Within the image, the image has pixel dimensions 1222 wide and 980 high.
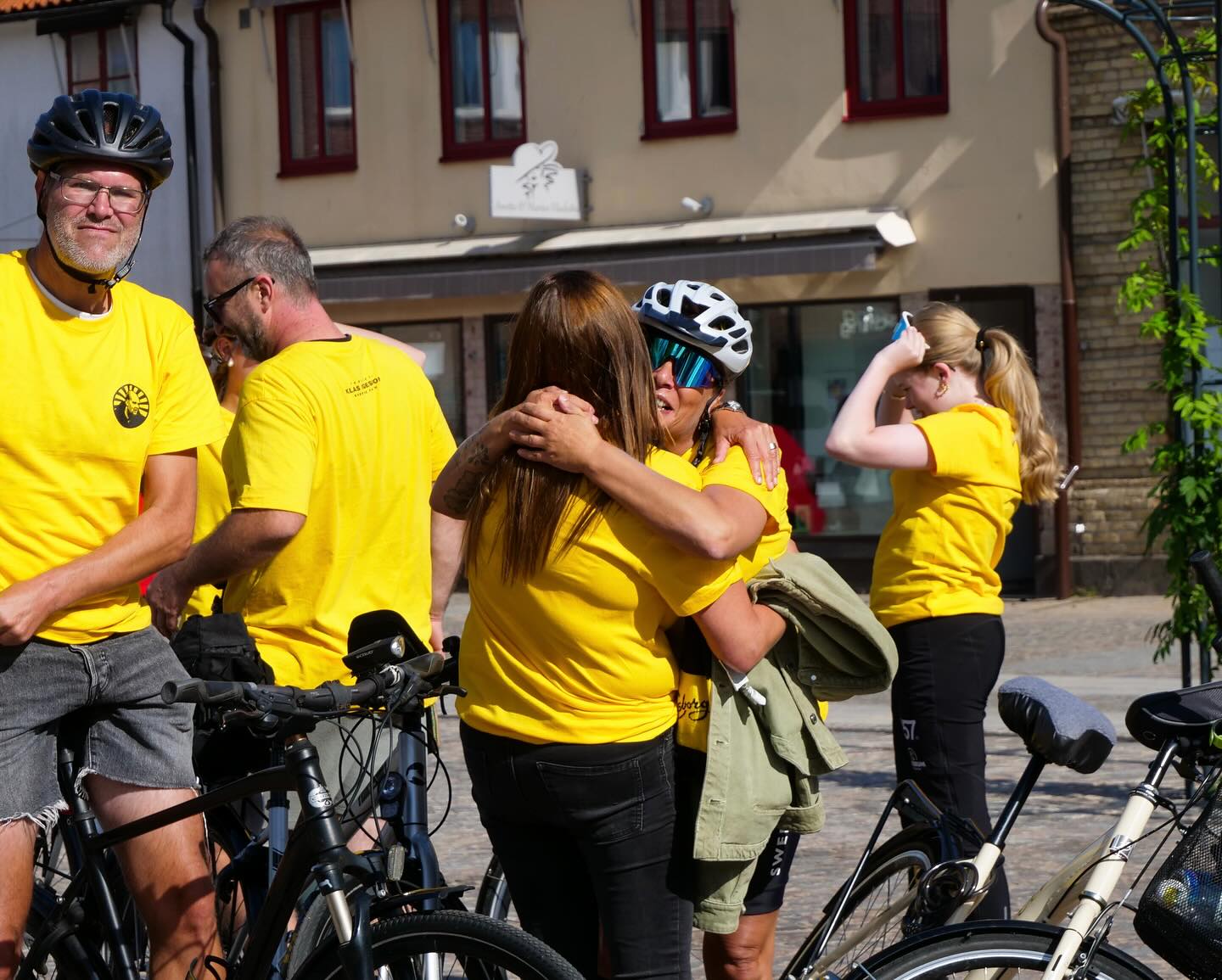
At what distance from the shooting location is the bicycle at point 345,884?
303 cm

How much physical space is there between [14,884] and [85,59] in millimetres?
20437

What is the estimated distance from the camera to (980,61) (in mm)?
18047

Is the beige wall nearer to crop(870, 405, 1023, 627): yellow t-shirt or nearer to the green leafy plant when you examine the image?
the green leafy plant

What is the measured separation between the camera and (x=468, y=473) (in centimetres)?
338

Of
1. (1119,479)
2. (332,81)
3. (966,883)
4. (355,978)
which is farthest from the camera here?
(332,81)

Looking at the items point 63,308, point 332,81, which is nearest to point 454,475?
point 63,308

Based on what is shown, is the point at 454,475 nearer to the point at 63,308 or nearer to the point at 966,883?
the point at 63,308

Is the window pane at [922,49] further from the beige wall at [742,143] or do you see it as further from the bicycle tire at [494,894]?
the bicycle tire at [494,894]

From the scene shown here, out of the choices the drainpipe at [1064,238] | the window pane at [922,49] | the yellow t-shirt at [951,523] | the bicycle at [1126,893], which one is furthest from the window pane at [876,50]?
the bicycle at [1126,893]

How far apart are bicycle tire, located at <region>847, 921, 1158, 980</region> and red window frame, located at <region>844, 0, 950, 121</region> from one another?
16.0 m

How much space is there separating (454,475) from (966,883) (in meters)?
1.41

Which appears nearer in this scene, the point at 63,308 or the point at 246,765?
the point at 63,308

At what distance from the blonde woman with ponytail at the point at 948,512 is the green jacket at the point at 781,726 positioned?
4.37 feet

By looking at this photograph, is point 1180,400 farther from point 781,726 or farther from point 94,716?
point 94,716
